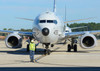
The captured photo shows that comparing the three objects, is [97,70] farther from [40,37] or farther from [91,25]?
[91,25]

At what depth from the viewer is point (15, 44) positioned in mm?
25656

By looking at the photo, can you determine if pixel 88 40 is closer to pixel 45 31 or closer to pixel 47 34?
pixel 47 34

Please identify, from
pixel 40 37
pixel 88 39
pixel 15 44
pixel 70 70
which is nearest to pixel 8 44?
pixel 15 44

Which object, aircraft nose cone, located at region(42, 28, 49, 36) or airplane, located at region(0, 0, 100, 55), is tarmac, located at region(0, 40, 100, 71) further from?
aircraft nose cone, located at region(42, 28, 49, 36)

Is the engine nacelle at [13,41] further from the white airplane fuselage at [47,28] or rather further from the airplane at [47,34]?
the white airplane fuselage at [47,28]

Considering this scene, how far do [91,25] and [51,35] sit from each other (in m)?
128

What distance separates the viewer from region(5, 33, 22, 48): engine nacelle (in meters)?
25.4

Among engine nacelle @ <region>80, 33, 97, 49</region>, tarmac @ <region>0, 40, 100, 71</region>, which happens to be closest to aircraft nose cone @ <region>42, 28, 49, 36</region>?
tarmac @ <region>0, 40, 100, 71</region>

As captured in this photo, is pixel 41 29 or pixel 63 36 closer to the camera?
pixel 41 29

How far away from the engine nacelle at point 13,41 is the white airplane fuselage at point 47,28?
2.38 meters

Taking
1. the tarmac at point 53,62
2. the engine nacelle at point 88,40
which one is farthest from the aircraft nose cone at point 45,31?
the engine nacelle at point 88,40

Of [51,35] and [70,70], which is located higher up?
[51,35]

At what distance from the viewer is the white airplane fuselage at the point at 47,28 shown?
22333 millimetres

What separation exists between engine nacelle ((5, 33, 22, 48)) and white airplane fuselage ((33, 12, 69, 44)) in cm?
238
